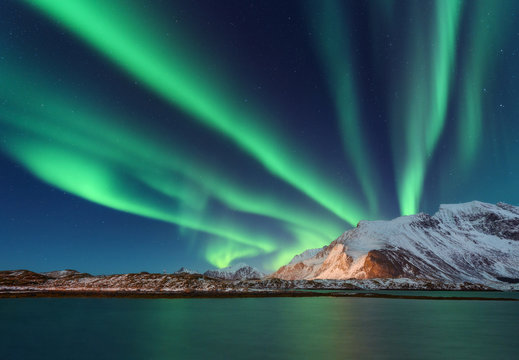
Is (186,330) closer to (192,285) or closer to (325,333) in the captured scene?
(325,333)

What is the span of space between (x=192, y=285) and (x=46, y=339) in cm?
16461

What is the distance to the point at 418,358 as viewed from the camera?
28.9 m

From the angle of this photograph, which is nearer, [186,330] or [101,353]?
A: [101,353]

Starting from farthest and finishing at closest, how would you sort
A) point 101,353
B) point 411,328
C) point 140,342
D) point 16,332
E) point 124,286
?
point 124,286 < point 411,328 < point 16,332 < point 140,342 < point 101,353

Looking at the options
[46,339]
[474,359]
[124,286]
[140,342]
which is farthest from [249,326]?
[124,286]

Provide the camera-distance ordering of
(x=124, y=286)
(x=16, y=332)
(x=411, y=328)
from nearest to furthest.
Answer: (x=16, y=332) < (x=411, y=328) < (x=124, y=286)

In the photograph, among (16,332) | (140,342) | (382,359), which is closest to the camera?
(382,359)

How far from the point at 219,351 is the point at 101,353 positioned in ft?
35.1

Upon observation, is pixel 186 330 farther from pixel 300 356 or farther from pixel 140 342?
pixel 300 356

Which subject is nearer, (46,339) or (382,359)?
(382,359)

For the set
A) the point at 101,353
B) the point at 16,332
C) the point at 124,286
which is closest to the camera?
the point at 101,353

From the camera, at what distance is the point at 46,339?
127ft

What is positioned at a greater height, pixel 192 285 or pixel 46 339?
pixel 192 285

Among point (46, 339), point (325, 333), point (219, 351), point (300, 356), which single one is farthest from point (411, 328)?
point (46, 339)
